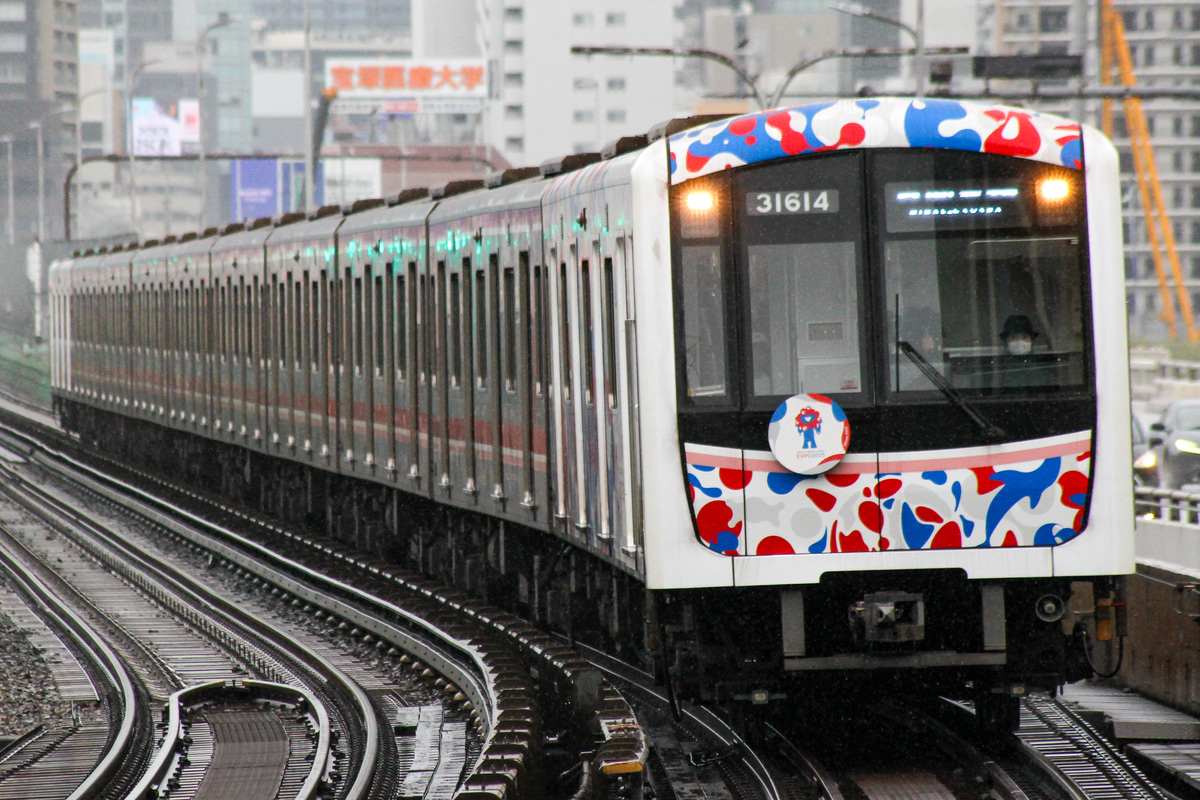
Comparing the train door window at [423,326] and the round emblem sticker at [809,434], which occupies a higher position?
the train door window at [423,326]

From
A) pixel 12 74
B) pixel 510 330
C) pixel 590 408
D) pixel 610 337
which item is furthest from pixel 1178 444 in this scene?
pixel 12 74

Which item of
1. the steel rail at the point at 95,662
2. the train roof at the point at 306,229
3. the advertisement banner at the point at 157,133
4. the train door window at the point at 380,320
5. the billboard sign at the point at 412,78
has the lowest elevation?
the steel rail at the point at 95,662

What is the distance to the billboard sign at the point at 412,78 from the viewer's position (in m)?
138

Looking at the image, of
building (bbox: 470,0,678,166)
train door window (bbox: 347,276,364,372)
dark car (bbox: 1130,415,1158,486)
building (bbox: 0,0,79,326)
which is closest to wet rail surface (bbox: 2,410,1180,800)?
train door window (bbox: 347,276,364,372)

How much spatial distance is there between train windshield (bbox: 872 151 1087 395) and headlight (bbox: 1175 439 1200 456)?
685 inches

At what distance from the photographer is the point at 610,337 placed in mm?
10641

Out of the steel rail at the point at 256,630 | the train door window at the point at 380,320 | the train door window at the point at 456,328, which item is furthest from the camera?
the train door window at the point at 380,320

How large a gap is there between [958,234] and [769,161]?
873 mm

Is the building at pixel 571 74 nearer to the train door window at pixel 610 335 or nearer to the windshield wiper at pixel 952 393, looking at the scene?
the train door window at pixel 610 335

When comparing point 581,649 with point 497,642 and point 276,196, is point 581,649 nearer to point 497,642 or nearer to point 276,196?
point 497,642

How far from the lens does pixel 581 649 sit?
14.5 metres

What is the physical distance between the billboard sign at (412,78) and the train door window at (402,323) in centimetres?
12139

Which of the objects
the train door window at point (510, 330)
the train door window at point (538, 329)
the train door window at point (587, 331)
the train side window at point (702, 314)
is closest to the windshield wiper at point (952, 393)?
the train side window at point (702, 314)

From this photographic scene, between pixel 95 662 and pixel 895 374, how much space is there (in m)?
8.13
